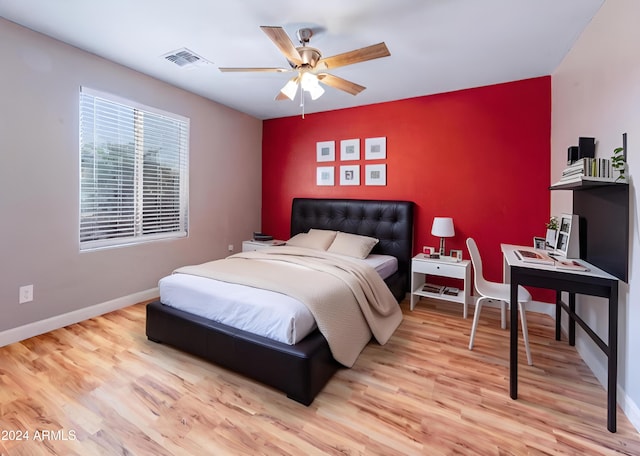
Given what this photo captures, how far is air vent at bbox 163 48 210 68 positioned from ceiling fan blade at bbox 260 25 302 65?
43.7 inches

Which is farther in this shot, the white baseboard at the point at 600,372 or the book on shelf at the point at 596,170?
the book on shelf at the point at 596,170

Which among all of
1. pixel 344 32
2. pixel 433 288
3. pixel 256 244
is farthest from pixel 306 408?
pixel 256 244

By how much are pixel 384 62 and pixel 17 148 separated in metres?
3.09

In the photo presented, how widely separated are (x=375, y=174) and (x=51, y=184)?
3.29 meters

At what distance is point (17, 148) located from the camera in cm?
227

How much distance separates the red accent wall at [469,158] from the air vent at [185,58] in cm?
183

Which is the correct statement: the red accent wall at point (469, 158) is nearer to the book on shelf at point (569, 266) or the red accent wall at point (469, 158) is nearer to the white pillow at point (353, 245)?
the white pillow at point (353, 245)

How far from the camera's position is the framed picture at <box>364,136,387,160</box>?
374cm

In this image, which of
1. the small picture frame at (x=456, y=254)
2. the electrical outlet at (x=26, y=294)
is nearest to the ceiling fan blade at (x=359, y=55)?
the small picture frame at (x=456, y=254)

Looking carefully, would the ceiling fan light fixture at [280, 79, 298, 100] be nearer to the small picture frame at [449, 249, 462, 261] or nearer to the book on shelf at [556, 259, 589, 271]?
the book on shelf at [556, 259, 589, 271]

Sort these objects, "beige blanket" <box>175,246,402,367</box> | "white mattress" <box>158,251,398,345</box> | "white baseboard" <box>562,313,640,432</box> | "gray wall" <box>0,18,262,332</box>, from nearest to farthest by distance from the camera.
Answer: "white baseboard" <box>562,313,640,432</box> < "white mattress" <box>158,251,398,345</box> < "beige blanket" <box>175,246,402,367</box> < "gray wall" <box>0,18,262,332</box>

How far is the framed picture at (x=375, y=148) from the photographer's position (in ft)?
12.3

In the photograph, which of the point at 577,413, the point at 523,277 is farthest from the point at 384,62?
the point at 577,413

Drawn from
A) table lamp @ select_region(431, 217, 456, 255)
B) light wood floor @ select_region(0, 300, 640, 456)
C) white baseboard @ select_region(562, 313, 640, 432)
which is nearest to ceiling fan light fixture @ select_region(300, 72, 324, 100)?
table lamp @ select_region(431, 217, 456, 255)
